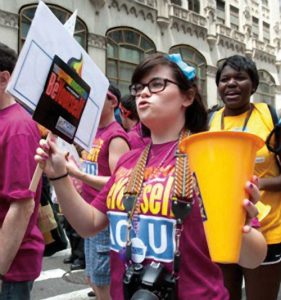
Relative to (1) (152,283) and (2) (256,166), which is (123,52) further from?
(1) (152,283)

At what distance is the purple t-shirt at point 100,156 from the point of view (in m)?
3.20

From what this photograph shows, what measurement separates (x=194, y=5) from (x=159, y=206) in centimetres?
2065

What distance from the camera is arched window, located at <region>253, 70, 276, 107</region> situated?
82.1ft

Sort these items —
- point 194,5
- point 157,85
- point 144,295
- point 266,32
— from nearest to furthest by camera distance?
1. point 144,295
2. point 157,85
3. point 194,5
4. point 266,32

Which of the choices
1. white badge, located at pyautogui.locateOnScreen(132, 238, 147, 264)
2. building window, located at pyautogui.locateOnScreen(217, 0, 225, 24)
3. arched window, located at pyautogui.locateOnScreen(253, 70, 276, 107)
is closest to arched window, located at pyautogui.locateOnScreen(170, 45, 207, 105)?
building window, located at pyautogui.locateOnScreen(217, 0, 225, 24)

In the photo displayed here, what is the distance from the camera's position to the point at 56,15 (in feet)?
45.3

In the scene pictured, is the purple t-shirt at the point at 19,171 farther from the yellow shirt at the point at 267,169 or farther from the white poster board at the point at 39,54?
the yellow shirt at the point at 267,169

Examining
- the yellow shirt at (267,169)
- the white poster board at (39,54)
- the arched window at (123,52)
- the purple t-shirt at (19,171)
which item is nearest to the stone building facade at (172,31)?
the arched window at (123,52)

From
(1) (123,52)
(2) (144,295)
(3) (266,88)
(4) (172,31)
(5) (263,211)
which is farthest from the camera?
(3) (266,88)

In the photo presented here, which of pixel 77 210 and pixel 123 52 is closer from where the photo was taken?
pixel 77 210

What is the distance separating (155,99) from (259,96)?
24.2m

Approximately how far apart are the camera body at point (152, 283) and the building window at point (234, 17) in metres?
23.4

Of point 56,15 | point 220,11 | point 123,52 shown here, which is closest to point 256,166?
point 56,15

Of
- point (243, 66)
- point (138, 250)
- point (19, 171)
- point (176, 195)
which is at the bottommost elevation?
point (138, 250)
